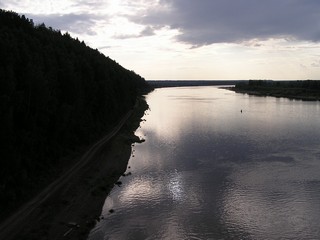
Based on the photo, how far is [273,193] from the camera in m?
24.8

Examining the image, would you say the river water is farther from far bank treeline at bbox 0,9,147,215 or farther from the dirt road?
far bank treeline at bbox 0,9,147,215

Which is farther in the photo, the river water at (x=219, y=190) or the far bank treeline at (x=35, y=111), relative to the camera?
the far bank treeline at (x=35, y=111)

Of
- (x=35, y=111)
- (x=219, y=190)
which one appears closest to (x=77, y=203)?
(x=35, y=111)

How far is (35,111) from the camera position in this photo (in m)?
25.9

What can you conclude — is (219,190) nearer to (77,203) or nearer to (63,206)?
(77,203)

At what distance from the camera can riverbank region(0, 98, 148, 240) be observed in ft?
61.4

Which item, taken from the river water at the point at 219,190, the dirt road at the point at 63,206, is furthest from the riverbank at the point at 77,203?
the river water at the point at 219,190

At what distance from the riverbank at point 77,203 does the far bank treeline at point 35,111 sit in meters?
1.67

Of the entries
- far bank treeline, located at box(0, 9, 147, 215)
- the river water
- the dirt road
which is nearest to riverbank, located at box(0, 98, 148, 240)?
the dirt road

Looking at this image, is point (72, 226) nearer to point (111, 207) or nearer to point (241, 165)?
point (111, 207)

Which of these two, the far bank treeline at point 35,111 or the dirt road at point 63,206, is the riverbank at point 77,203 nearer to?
the dirt road at point 63,206

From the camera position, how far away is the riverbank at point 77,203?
1870 centimetres

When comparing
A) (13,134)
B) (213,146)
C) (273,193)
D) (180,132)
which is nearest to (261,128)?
(180,132)

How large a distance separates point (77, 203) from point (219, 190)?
991 centimetres
